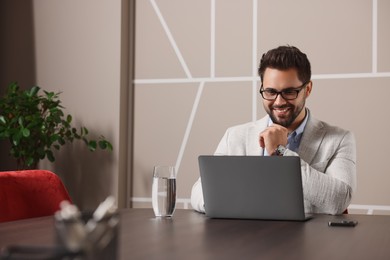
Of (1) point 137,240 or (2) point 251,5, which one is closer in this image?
(1) point 137,240

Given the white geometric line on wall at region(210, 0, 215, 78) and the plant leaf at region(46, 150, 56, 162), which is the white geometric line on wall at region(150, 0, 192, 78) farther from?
the plant leaf at region(46, 150, 56, 162)

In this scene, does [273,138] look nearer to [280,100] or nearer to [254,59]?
[280,100]

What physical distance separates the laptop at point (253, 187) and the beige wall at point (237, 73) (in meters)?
2.30

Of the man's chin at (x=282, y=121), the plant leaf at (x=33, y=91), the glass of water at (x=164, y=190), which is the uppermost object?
the plant leaf at (x=33, y=91)

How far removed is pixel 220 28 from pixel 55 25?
54.0 inches

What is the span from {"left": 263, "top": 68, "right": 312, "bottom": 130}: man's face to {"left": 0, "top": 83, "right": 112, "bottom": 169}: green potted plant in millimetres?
2157

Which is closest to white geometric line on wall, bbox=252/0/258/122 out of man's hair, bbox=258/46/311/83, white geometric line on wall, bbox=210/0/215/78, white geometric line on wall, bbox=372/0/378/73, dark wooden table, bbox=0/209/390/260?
white geometric line on wall, bbox=210/0/215/78

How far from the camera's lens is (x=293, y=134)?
9.18ft

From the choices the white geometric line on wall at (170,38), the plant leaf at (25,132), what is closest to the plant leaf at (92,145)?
the plant leaf at (25,132)

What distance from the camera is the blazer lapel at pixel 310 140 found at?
270 cm

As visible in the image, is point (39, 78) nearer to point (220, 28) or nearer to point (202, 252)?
point (220, 28)

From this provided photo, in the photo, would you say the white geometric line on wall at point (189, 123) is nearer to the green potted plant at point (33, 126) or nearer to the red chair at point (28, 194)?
the green potted plant at point (33, 126)

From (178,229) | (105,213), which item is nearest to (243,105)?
(178,229)

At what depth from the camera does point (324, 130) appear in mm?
2768
